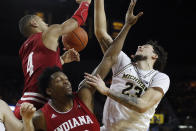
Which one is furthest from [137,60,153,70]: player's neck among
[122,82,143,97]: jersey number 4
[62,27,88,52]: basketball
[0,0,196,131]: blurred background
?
[0,0,196,131]: blurred background

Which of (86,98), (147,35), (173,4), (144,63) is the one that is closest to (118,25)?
(147,35)

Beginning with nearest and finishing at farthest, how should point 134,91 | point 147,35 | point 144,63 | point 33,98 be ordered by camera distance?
point 33,98 → point 134,91 → point 144,63 → point 147,35

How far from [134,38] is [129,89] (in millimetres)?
10270

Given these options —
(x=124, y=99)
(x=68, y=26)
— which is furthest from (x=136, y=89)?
(x=68, y=26)

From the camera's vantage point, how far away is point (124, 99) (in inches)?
114

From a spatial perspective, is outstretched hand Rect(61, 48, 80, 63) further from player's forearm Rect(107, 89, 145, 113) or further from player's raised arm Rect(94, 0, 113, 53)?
player's forearm Rect(107, 89, 145, 113)

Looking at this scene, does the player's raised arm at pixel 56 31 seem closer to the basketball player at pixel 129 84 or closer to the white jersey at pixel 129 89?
the basketball player at pixel 129 84

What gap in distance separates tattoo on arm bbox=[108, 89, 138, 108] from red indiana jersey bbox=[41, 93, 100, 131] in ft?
1.04

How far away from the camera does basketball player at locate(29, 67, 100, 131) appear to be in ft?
8.46

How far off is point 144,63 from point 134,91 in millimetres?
420

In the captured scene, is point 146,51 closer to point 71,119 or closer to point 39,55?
point 39,55

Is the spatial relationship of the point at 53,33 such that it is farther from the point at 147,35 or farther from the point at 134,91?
the point at 147,35

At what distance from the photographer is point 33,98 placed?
2982 millimetres

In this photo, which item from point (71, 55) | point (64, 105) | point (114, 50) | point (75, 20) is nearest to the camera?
point (64, 105)
